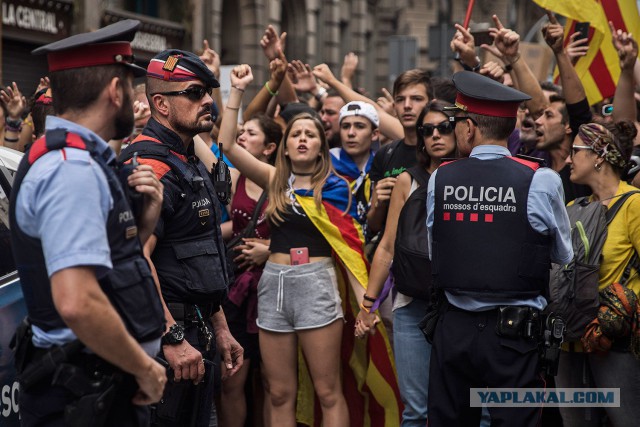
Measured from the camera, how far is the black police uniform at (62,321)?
3.19 metres

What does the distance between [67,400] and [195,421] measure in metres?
1.37

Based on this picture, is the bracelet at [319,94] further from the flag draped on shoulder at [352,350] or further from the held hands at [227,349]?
the held hands at [227,349]

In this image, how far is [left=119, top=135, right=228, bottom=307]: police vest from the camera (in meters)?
4.55

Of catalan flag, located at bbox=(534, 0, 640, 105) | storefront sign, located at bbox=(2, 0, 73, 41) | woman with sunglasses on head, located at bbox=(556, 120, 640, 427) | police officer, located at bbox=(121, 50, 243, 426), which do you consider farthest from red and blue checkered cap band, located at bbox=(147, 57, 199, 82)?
storefront sign, located at bbox=(2, 0, 73, 41)

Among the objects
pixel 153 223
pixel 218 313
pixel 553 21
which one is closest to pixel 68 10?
pixel 553 21

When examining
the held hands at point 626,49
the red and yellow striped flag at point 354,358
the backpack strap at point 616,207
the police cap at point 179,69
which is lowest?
the red and yellow striped flag at point 354,358

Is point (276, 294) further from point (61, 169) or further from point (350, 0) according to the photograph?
point (350, 0)

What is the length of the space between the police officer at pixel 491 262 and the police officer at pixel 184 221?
112cm

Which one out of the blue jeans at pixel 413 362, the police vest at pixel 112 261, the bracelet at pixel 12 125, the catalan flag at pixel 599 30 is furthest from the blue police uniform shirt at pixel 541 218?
the bracelet at pixel 12 125

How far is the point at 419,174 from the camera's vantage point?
588cm

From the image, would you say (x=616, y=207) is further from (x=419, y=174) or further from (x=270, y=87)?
(x=270, y=87)

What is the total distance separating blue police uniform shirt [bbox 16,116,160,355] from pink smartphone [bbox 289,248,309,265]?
2.98 metres

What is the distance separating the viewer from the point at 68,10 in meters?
15.6

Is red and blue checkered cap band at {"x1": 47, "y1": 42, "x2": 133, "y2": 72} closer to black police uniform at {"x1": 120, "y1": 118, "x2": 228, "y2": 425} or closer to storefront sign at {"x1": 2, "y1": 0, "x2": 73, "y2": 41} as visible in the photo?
black police uniform at {"x1": 120, "y1": 118, "x2": 228, "y2": 425}
